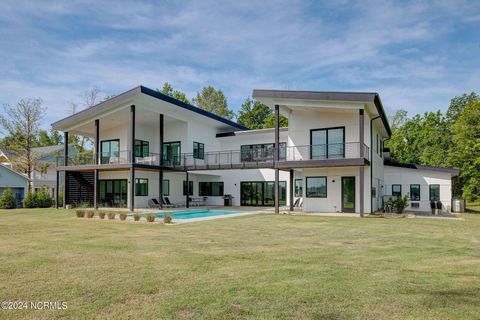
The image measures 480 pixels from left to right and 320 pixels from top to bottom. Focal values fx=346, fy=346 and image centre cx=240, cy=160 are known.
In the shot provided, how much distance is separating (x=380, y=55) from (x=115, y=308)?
19.2m

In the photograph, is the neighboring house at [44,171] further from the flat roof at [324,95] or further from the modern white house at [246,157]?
the flat roof at [324,95]

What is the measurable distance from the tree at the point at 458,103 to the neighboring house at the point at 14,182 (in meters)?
49.3

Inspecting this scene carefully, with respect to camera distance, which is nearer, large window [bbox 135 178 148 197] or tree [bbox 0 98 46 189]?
large window [bbox 135 178 148 197]

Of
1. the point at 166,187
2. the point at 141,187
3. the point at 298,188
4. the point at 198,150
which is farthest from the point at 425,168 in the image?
the point at 141,187

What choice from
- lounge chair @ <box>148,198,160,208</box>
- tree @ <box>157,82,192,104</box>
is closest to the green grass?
lounge chair @ <box>148,198,160,208</box>

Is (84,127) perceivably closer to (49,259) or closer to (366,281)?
(49,259)

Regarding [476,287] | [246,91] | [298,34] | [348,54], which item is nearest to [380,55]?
[348,54]

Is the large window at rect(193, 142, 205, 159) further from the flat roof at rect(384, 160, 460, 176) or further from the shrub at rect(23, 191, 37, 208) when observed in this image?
the flat roof at rect(384, 160, 460, 176)

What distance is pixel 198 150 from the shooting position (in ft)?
88.7

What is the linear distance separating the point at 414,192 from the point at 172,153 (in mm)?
17421

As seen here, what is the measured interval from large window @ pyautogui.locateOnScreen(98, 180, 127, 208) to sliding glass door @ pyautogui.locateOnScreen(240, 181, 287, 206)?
8857 mm

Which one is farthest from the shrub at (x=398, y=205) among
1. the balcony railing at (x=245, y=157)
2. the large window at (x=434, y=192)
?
the large window at (x=434, y=192)

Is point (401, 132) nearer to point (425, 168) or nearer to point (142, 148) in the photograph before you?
point (425, 168)

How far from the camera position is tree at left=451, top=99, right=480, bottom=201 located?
32281 millimetres
